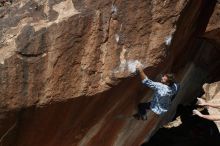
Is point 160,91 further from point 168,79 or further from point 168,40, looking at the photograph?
point 168,40

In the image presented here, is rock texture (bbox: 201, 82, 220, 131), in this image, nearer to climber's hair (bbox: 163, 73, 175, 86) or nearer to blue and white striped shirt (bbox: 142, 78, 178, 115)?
blue and white striped shirt (bbox: 142, 78, 178, 115)

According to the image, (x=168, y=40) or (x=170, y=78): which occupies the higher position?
(x=168, y=40)

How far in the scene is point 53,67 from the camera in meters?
8.75

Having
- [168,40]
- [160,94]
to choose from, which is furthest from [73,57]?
[160,94]

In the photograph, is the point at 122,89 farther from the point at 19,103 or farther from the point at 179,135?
the point at 179,135

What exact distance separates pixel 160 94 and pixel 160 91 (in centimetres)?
7

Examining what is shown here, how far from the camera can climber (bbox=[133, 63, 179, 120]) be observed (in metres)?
9.37

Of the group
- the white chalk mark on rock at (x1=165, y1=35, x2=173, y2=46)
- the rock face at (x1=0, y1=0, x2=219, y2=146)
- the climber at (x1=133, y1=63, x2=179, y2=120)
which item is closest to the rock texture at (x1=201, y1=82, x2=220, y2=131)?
the climber at (x1=133, y1=63, x2=179, y2=120)

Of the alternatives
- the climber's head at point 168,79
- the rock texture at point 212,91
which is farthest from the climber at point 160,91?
the rock texture at point 212,91

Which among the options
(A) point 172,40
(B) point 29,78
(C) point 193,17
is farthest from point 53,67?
(C) point 193,17

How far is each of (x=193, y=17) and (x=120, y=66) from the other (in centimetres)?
179

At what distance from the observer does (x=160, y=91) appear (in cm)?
959

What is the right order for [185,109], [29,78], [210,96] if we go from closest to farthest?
[29,78] → [210,96] → [185,109]

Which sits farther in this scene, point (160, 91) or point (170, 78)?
point (160, 91)
